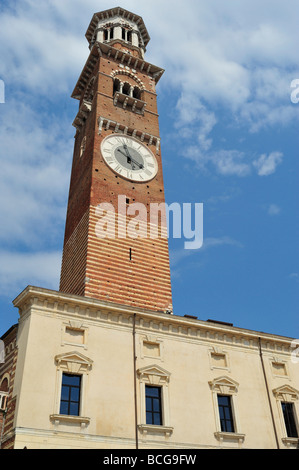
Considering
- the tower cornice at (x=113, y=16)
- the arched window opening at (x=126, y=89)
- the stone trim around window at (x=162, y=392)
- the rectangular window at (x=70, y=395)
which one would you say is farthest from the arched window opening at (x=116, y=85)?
the rectangular window at (x=70, y=395)

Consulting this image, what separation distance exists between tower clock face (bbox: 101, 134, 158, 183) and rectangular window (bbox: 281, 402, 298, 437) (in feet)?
62.5

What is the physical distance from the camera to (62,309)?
21188 millimetres

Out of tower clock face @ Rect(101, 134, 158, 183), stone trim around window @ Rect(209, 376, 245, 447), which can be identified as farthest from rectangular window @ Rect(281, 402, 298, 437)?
tower clock face @ Rect(101, 134, 158, 183)

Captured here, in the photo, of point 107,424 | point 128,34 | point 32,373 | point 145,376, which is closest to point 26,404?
point 32,373

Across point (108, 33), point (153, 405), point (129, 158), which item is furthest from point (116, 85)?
point (153, 405)

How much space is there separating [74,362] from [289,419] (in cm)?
1154

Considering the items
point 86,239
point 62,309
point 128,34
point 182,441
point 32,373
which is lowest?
point 182,441

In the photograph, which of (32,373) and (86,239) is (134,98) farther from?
(32,373)

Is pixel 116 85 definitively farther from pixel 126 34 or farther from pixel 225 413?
pixel 225 413

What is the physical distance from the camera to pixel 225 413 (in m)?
22.3

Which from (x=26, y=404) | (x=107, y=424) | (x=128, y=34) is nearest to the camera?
(x=26, y=404)

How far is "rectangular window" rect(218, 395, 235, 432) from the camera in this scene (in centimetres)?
2191

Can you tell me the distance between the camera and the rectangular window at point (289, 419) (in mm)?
23288

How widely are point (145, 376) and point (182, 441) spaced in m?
3.16
